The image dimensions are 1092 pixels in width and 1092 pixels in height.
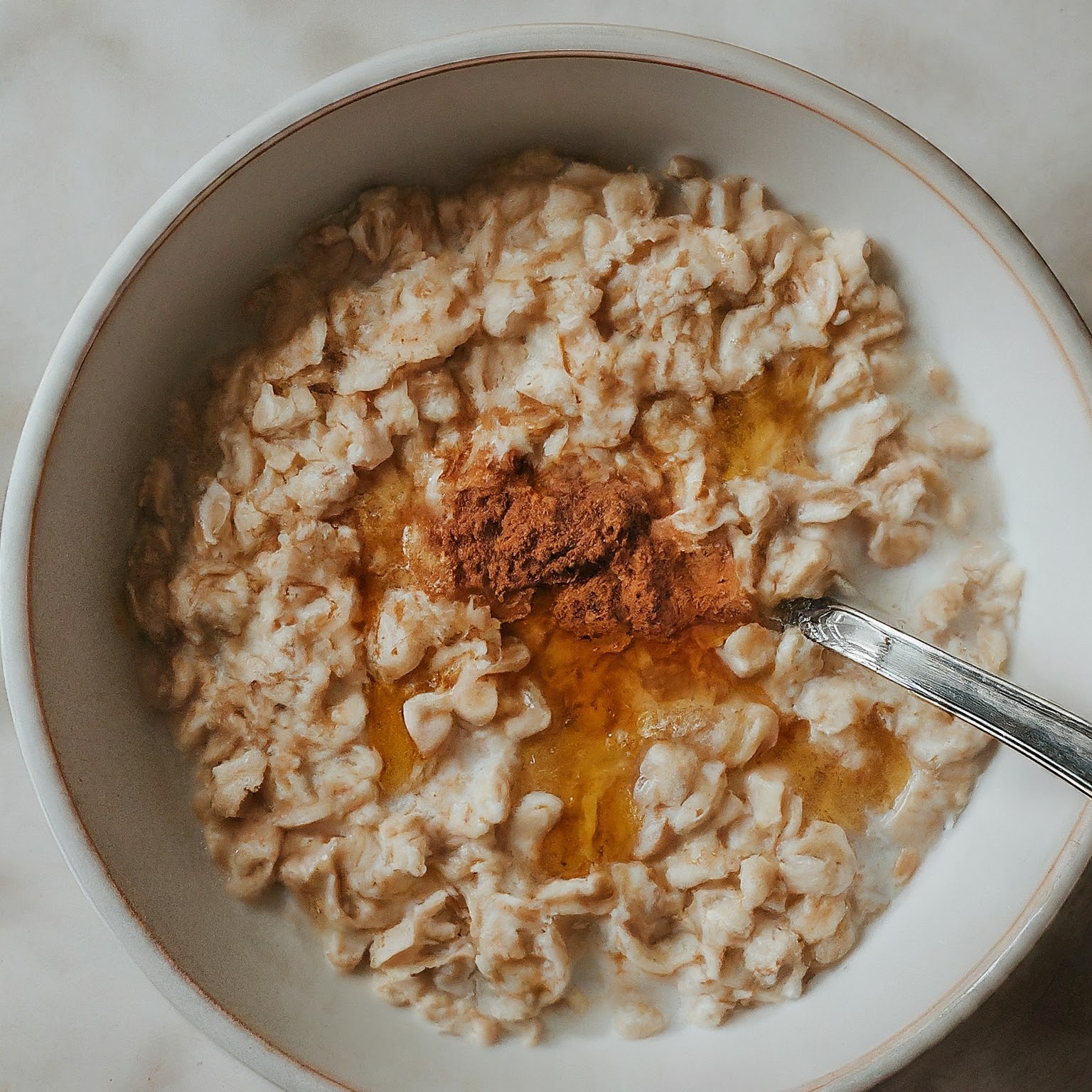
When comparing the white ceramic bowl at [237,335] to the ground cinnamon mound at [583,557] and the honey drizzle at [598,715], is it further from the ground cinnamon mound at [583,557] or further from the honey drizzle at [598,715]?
the ground cinnamon mound at [583,557]

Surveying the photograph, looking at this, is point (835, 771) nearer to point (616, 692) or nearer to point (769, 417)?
point (616, 692)

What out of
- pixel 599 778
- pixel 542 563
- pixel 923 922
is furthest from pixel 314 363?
pixel 923 922

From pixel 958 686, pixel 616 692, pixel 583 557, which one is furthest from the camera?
pixel 616 692

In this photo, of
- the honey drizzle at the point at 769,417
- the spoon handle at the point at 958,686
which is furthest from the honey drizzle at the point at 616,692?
the spoon handle at the point at 958,686

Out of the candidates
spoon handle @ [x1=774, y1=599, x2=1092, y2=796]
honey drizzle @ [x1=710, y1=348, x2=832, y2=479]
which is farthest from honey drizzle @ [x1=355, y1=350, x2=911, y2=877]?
spoon handle @ [x1=774, y1=599, x2=1092, y2=796]

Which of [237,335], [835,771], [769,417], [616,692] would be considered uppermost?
[237,335]

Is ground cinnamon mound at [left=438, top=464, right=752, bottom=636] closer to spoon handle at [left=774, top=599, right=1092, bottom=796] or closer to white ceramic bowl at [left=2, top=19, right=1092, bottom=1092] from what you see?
spoon handle at [left=774, top=599, right=1092, bottom=796]

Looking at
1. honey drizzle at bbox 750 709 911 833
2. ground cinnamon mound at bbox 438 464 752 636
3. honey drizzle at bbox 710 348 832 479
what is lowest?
honey drizzle at bbox 750 709 911 833

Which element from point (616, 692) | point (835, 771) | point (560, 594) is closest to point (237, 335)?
point (560, 594)
